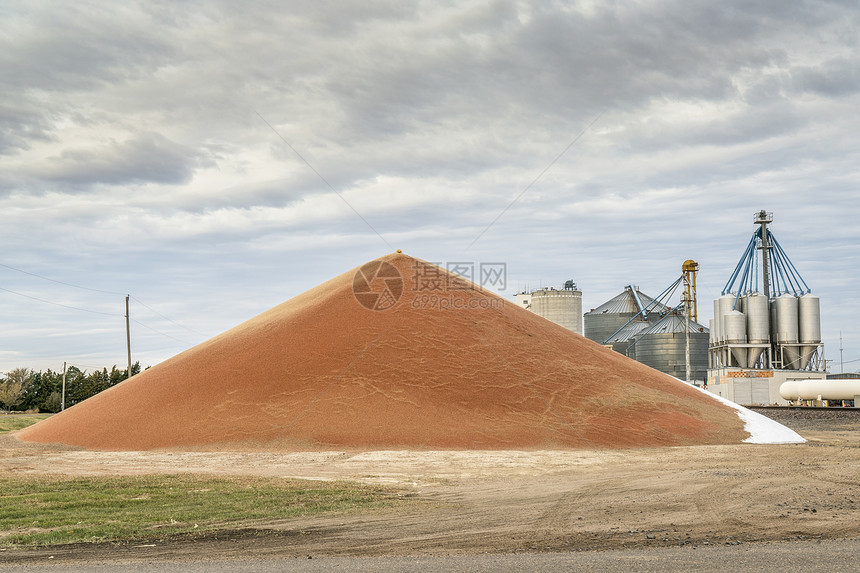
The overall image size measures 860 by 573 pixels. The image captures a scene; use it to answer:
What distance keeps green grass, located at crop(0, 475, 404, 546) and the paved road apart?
2.14 meters

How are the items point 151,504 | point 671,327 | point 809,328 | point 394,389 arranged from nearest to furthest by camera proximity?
point 151,504
point 394,389
point 809,328
point 671,327

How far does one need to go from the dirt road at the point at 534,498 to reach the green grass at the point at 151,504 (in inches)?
35.0

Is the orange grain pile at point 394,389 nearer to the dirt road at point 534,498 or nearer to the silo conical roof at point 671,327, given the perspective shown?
the dirt road at point 534,498

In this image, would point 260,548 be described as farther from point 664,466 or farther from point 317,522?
point 664,466

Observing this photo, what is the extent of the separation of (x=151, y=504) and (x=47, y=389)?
235 feet

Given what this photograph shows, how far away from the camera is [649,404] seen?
108 ft

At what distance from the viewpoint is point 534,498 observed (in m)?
15.5

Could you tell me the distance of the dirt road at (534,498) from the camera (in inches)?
438

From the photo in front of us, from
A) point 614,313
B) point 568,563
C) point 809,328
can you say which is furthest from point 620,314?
point 568,563

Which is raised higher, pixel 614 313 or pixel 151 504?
pixel 614 313

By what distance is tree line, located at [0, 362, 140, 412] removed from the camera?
73062 millimetres

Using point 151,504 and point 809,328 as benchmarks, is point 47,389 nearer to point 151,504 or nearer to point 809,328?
point 151,504

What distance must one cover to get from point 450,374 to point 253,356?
963 cm

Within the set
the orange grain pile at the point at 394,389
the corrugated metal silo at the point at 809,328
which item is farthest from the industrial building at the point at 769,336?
the orange grain pile at the point at 394,389
